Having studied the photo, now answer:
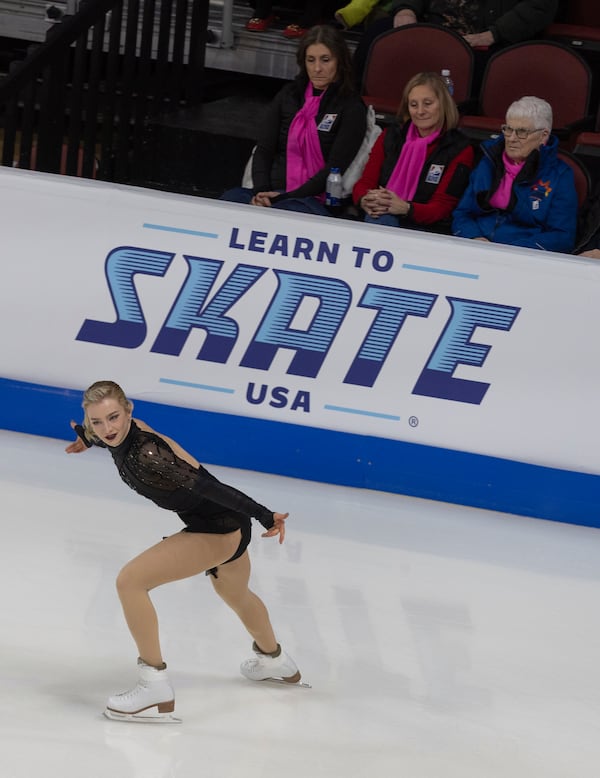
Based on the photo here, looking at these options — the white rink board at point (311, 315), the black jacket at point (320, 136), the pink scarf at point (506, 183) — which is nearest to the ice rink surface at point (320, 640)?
the white rink board at point (311, 315)

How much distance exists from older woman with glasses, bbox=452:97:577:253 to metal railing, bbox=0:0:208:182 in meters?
2.36

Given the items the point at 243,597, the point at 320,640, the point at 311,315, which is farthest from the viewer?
the point at 311,315

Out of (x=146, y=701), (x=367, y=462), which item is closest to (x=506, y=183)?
(x=367, y=462)

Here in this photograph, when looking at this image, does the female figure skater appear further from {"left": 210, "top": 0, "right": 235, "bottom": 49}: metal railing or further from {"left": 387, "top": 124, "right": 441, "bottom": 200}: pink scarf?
{"left": 210, "top": 0, "right": 235, "bottom": 49}: metal railing

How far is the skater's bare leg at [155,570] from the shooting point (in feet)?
11.3

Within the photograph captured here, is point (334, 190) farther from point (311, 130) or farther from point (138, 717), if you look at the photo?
point (138, 717)

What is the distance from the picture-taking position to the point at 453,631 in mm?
4309

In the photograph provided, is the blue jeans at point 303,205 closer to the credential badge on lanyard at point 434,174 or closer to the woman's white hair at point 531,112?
the credential badge on lanyard at point 434,174

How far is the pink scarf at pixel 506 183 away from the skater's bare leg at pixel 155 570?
8.99 feet

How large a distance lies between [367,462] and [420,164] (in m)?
1.44

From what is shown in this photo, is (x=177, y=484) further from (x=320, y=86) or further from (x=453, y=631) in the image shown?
(x=320, y=86)

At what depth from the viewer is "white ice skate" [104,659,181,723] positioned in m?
3.51

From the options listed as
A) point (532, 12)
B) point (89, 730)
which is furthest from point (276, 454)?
point (532, 12)

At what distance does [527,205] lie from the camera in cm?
567
